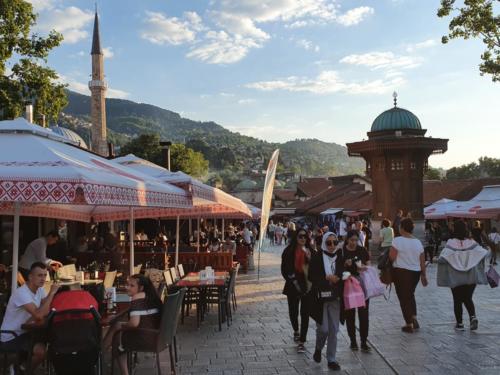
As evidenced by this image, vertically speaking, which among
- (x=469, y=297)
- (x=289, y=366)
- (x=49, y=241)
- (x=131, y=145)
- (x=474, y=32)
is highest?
(x=131, y=145)

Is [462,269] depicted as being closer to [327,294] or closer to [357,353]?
[357,353]

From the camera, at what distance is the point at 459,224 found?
327 inches

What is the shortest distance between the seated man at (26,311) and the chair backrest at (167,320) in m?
1.10

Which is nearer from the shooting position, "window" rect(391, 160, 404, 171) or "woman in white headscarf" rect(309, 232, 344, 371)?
"woman in white headscarf" rect(309, 232, 344, 371)

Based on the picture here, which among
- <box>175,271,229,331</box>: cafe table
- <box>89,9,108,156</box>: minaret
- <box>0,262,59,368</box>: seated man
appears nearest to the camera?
<box>0,262,59,368</box>: seated man

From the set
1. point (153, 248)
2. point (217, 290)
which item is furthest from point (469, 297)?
point (153, 248)

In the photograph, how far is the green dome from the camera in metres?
26.4

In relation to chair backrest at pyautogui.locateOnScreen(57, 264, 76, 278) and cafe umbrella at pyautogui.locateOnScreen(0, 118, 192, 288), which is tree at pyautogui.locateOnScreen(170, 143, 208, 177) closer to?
chair backrest at pyautogui.locateOnScreen(57, 264, 76, 278)

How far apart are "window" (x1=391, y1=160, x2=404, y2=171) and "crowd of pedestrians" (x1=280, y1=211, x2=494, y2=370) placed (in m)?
17.3

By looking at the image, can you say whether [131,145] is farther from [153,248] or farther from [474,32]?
[474,32]

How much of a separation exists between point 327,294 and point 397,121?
21.4 m

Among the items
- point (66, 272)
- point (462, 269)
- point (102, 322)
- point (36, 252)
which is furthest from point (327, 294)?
point (36, 252)

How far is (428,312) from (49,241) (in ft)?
22.0

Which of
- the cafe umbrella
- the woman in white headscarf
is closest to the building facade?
the woman in white headscarf
